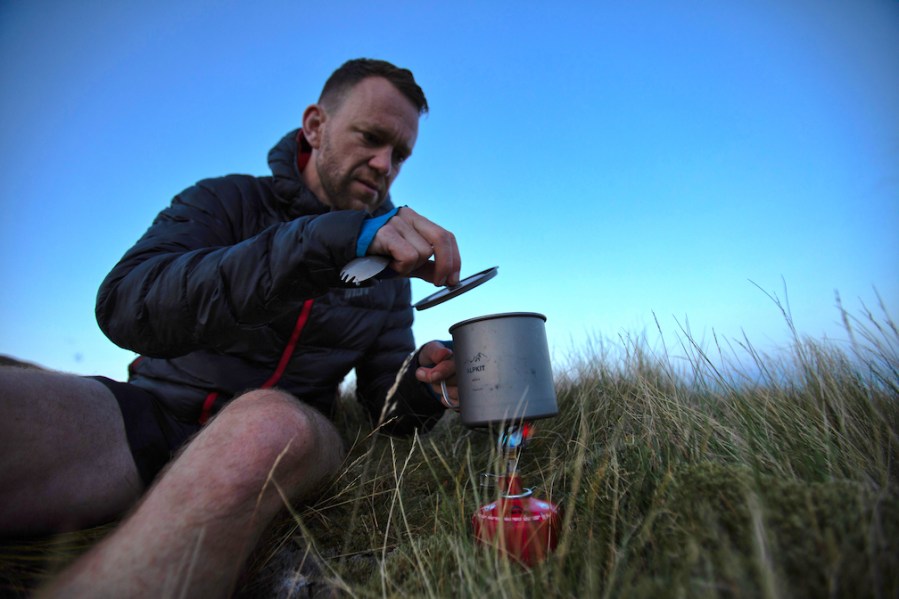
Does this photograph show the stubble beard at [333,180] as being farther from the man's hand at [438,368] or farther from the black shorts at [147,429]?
the black shorts at [147,429]

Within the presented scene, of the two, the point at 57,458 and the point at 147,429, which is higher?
the point at 147,429

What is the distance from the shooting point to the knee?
127cm

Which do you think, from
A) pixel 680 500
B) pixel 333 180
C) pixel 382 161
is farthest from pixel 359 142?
pixel 680 500

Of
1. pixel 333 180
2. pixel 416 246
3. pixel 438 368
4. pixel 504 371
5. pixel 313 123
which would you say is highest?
pixel 313 123

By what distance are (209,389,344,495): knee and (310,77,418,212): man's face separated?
1752 mm

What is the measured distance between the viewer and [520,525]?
121cm

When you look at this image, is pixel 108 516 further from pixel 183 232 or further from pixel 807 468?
pixel 807 468

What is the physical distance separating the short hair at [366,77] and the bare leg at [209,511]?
7.68 feet

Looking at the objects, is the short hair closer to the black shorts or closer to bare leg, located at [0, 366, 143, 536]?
the black shorts

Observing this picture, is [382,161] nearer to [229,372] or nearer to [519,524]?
[229,372]

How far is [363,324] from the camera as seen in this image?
2.82 metres

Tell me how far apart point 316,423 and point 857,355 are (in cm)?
216

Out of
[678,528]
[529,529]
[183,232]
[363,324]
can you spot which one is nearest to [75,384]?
[183,232]

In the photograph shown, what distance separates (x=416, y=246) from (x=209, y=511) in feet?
3.08
